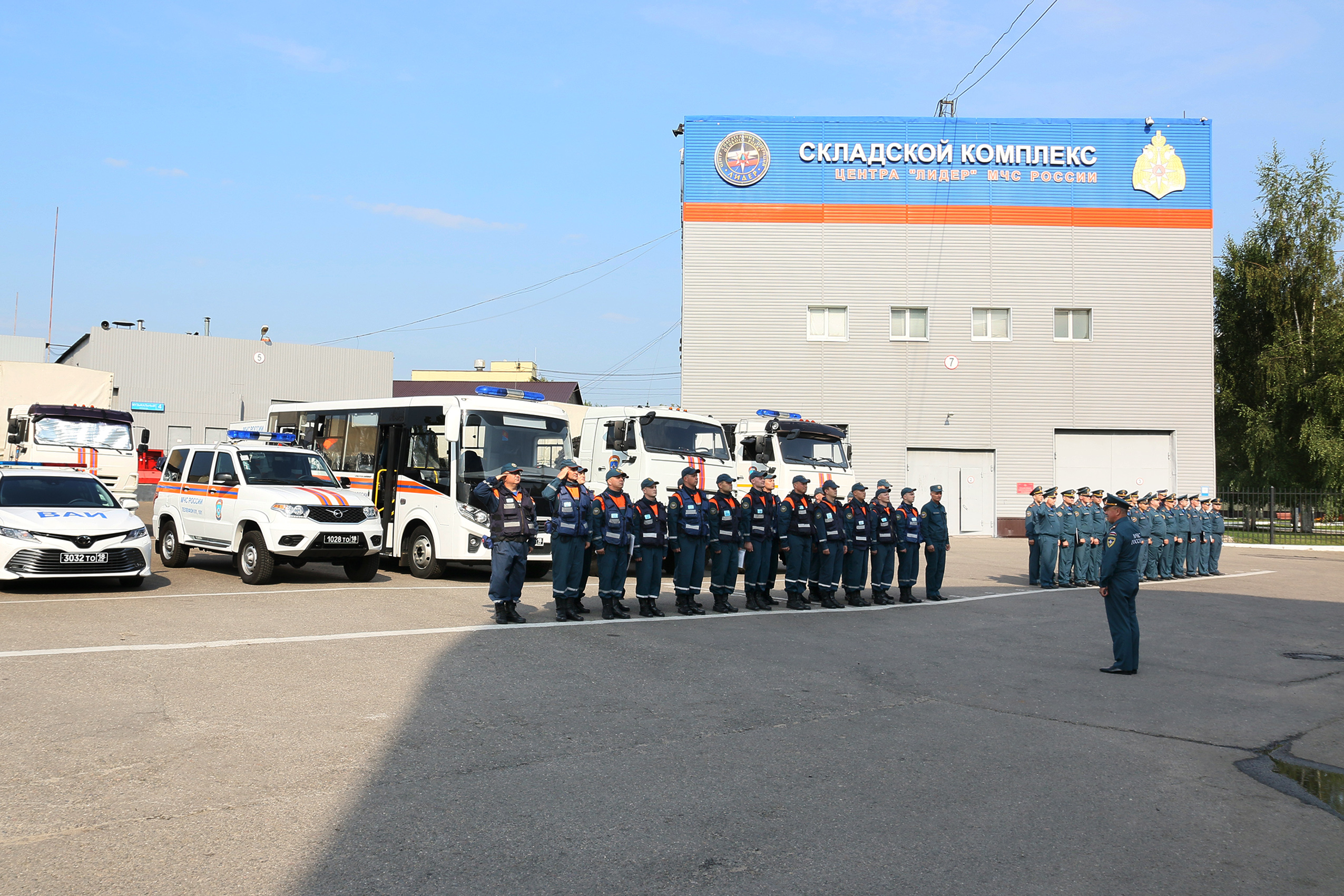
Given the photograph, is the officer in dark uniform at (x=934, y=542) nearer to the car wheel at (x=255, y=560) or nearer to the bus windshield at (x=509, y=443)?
the bus windshield at (x=509, y=443)

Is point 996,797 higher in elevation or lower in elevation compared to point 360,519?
lower

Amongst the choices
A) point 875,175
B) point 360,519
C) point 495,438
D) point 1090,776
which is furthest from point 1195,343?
point 1090,776

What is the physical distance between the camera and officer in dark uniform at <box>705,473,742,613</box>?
13.3m

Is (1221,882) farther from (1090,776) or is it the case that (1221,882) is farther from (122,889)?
(122,889)

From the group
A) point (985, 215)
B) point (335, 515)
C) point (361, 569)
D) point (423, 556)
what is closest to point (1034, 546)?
point (423, 556)

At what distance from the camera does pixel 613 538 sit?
11992mm

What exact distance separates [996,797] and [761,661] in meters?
4.07

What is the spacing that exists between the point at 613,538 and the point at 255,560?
5.64 meters

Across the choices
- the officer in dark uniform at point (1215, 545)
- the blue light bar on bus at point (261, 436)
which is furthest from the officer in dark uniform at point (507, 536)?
the officer in dark uniform at point (1215, 545)

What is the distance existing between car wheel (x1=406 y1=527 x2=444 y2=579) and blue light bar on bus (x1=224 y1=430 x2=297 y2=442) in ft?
10.1

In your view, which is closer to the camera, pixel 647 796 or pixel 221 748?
pixel 647 796

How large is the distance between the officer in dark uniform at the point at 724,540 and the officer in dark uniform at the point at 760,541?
207 mm

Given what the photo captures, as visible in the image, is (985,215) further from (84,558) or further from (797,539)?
(84,558)

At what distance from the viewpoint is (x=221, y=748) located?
5988 mm
